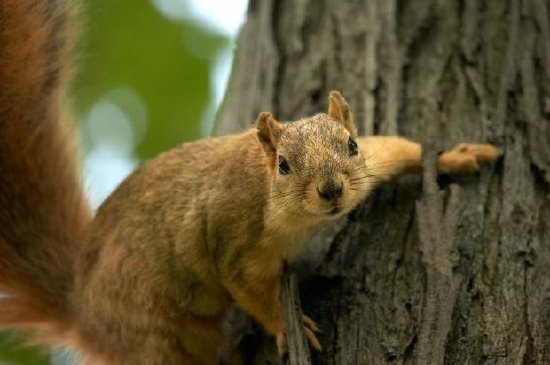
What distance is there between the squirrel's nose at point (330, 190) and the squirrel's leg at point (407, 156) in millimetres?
455

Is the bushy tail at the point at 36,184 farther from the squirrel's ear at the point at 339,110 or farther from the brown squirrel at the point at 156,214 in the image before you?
the squirrel's ear at the point at 339,110

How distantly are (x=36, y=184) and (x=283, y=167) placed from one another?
137 centimetres

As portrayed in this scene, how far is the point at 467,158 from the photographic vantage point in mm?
3062

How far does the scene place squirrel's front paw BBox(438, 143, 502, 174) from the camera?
10.1 ft

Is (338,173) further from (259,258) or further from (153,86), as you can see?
(153,86)

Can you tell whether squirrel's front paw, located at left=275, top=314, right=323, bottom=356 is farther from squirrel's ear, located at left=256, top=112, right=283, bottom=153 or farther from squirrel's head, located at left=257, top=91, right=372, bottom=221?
squirrel's ear, located at left=256, top=112, right=283, bottom=153

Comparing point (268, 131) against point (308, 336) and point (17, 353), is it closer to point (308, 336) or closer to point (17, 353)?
point (308, 336)

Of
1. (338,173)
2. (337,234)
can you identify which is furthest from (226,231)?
(338,173)

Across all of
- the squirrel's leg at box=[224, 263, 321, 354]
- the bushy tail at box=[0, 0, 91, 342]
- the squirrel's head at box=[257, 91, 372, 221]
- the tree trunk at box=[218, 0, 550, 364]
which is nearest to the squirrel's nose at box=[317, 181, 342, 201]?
the squirrel's head at box=[257, 91, 372, 221]

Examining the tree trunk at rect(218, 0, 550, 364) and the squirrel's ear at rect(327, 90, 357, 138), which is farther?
the squirrel's ear at rect(327, 90, 357, 138)

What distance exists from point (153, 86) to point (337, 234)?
227 centimetres

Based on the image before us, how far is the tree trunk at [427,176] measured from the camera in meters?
2.53

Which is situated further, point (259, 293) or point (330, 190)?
point (259, 293)

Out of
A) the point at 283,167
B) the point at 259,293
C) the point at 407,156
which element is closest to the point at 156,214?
the point at 259,293
